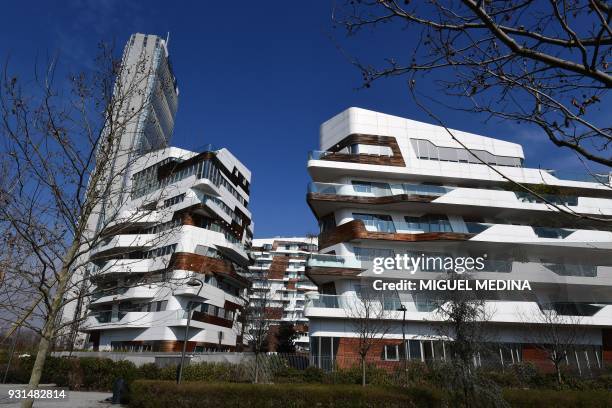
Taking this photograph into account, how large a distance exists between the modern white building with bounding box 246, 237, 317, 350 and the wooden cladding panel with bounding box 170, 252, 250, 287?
2907cm

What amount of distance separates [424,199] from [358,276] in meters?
7.29

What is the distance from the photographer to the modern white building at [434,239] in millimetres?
24391

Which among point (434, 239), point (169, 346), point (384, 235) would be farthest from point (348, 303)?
point (169, 346)

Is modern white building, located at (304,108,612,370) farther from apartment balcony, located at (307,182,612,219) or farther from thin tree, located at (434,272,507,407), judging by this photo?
thin tree, located at (434,272,507,407)

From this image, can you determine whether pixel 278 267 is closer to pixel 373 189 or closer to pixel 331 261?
pixel 373 189

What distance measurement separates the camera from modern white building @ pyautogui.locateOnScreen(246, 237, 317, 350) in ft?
229

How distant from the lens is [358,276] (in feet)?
83.9

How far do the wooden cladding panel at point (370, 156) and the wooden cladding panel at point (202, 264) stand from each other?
584 inches

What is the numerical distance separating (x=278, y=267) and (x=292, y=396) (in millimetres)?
64641

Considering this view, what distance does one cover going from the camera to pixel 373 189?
93.2 feet

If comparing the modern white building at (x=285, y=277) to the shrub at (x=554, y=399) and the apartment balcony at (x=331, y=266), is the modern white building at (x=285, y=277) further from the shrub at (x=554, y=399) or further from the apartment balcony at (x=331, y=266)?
the shrub at (x=554, y=399)

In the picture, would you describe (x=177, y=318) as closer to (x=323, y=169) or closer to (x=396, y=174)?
(x=323, y=169)

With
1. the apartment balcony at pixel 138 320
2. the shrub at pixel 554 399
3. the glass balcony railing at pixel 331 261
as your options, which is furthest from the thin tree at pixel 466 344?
the apartment balcony at pixel 138 320

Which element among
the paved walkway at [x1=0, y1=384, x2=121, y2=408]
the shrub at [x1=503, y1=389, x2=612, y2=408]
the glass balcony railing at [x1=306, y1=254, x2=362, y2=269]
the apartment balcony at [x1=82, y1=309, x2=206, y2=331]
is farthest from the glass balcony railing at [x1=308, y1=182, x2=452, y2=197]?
the paved walkway at [x1=0, y1=384, x2=121, y2=408]
